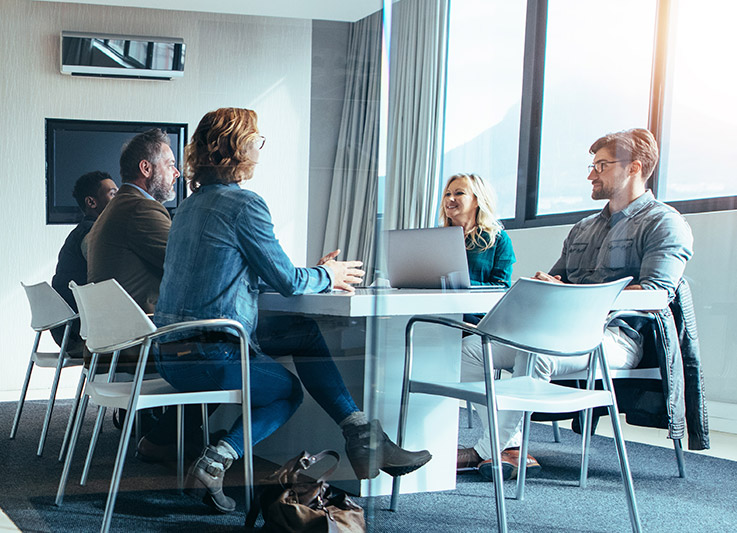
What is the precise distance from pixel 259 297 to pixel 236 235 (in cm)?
17

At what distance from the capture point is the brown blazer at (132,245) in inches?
70.6

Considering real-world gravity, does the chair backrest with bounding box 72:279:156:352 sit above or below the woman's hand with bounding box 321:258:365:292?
below

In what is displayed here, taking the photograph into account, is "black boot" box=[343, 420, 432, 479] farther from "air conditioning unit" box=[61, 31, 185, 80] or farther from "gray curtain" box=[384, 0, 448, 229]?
"air conditioning unit" box=[61, 31, 185, 80]

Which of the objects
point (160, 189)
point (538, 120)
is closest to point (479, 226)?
point (538, 120)

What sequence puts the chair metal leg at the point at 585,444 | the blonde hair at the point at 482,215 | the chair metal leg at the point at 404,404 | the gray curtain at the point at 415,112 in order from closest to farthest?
the gray curtain at the point at 415,112
the chair metal leg at the point at 404,404
the blonde hair at the point at 482,215
the chair metal leg at the point at 585,444

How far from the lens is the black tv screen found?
70.6 inches

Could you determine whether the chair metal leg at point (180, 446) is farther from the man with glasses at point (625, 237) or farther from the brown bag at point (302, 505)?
the man with glasses at point (625, 237)

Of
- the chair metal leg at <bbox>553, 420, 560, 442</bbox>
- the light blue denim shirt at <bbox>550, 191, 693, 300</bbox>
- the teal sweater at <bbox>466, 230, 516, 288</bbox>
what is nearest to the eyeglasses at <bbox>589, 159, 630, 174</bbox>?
the light blue denim shirt at <bbox>550, 191, 693, 300</bbox>

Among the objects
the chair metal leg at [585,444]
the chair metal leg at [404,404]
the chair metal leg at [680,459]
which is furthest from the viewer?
the chair metal leg at [585,444]

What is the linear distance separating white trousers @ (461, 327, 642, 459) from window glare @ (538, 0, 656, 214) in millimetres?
461

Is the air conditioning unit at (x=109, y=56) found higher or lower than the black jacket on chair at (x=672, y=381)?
higher

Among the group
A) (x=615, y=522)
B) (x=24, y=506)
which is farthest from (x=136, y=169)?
(x=615, y=522)

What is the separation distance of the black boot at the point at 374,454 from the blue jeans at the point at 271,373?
0.07 metres

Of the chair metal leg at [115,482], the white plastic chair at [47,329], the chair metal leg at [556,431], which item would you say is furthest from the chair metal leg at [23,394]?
the chair metal leg at [556,431]
